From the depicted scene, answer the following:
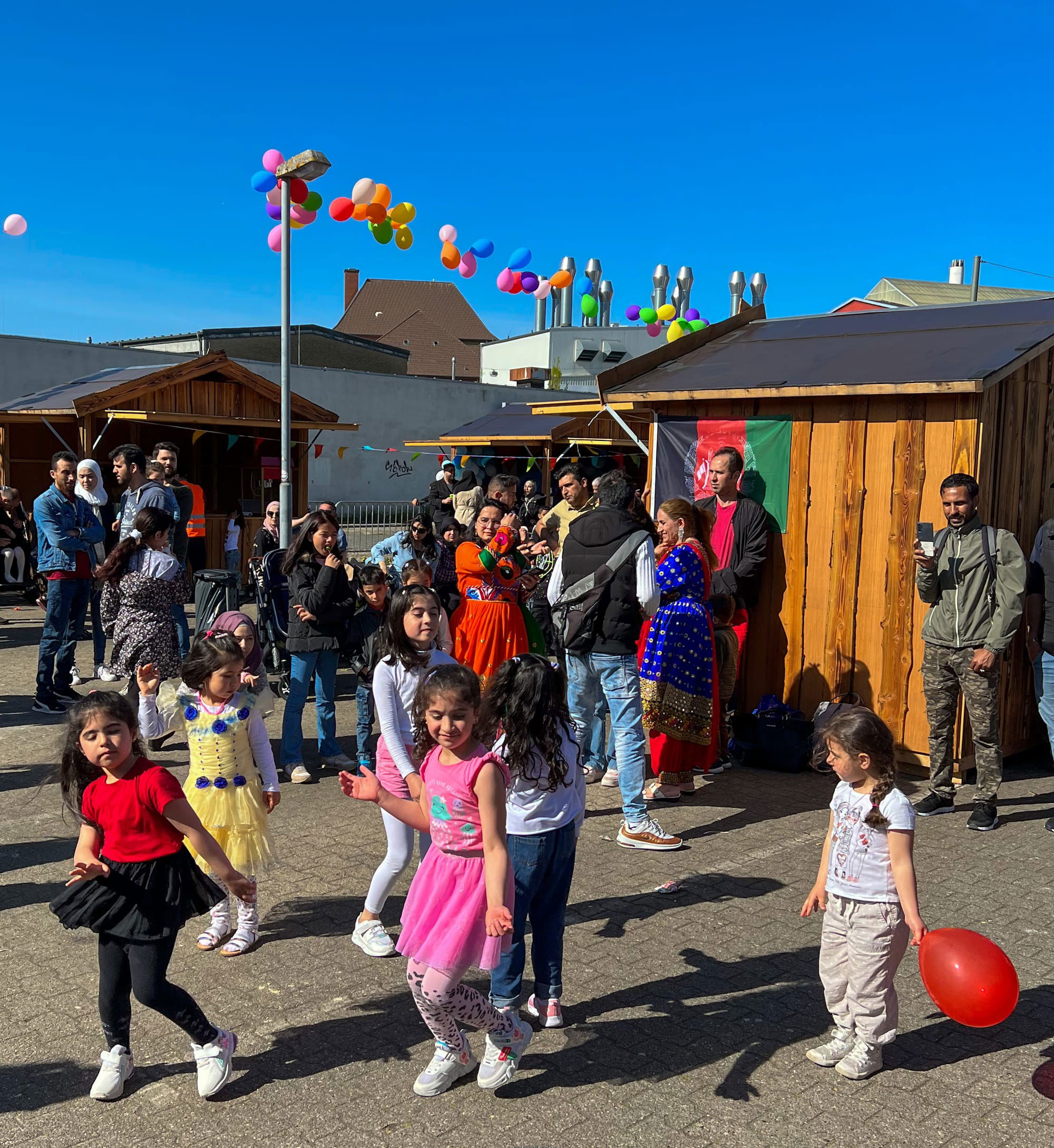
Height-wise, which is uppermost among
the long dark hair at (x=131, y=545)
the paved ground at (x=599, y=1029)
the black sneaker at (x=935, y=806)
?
the long dark hair at (x=131, y=545)

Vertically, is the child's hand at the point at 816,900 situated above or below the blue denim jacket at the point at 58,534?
below

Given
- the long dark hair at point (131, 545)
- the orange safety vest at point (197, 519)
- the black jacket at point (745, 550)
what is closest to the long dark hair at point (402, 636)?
the long dark hair at point (131, 545)

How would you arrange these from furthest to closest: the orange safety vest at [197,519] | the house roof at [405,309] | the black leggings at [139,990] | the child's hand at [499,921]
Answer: the house roof at [405,309] → the orange safety vest at [197,519] → the black leggings at [139,990] → the child's hand at [499,921]

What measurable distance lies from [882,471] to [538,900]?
4.59 m

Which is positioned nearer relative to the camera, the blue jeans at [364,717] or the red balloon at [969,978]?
the red balloon at [969,978]

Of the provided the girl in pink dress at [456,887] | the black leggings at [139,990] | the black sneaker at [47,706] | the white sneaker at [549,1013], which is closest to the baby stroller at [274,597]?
the black sneaker at [47,706]

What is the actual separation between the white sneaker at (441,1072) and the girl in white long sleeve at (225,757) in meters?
1.37

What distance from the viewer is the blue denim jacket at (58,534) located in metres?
8.83

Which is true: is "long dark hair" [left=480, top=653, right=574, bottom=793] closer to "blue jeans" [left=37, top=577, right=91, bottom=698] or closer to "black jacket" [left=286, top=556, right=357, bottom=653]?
"black jacket" [left=286, top=556, right=357, bottom=653]

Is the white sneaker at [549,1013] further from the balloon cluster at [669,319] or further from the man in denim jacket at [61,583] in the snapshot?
the balloon cluster at [669,319]

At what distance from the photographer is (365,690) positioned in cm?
686

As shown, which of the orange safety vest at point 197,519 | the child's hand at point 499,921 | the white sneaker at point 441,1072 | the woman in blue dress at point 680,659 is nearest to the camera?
the child's hand at point 499,921

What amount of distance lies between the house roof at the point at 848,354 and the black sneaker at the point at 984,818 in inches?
96.8

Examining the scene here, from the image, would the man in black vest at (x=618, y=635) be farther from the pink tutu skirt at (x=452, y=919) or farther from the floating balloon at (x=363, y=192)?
the floating balloon at (x=363, y=192)
